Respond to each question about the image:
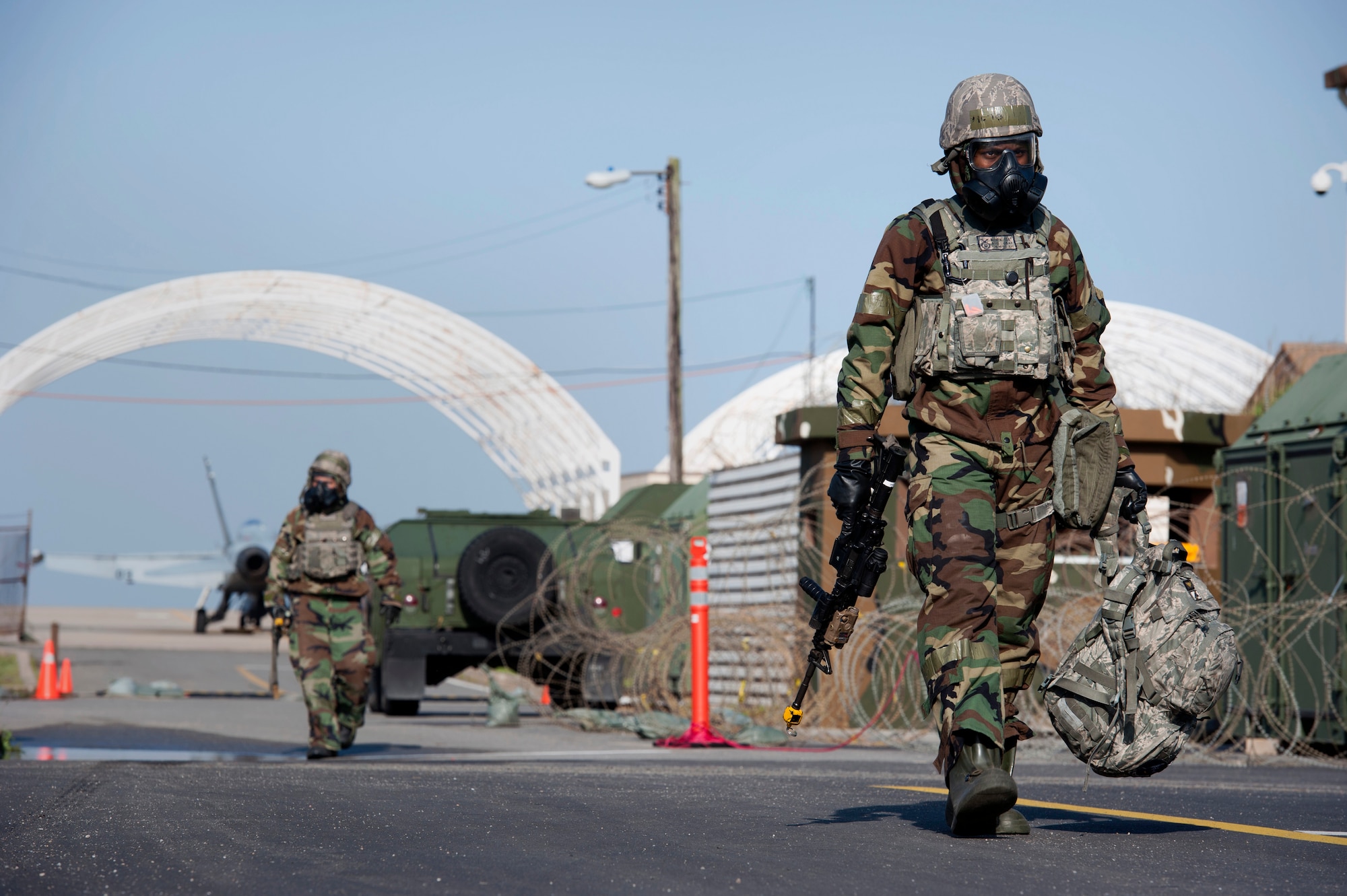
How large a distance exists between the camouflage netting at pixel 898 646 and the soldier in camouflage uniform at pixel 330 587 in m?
2.80

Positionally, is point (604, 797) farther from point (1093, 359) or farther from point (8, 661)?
point (8, 661)

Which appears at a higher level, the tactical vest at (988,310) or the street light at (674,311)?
the street light at (674,311)

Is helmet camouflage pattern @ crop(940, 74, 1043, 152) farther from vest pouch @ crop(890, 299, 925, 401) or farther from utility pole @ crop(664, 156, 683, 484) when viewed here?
utility pole @ crop(664, 156, 683, 484)

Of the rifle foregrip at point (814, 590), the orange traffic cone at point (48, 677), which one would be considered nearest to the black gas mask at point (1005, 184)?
the rifle foregrip at point (814, 590)

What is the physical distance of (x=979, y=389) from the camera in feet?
16.1

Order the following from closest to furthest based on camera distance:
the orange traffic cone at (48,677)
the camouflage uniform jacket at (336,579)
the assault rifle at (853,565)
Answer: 1. the assault rifle at (853,565)
2. the camouflage uniform jacket at (336,579)
3. the orange traffic cone at (48,677)

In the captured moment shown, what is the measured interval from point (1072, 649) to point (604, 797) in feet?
6.58

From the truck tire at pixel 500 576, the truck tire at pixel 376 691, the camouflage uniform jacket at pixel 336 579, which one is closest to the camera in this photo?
the camouflage uniform jacket at pixel 336 579

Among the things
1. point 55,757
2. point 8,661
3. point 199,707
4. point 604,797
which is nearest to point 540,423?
point 8,661

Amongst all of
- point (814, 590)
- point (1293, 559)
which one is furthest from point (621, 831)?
point (1293, 559)

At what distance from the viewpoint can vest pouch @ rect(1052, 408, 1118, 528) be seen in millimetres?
4898

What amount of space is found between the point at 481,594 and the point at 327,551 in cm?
592

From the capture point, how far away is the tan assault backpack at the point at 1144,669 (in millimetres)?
4543

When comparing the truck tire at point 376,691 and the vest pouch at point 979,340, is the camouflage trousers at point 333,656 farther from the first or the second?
the vest pouch at point 979,340
